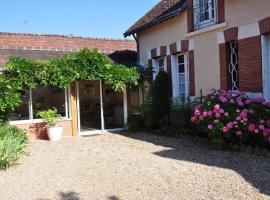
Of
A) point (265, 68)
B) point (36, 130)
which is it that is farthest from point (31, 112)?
point (265, 68)

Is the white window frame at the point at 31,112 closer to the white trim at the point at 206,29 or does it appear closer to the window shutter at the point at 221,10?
the white trim at the point at 206,29

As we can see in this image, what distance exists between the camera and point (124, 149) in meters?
9.64

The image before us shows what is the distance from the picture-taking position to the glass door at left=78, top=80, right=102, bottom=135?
13.2 metres

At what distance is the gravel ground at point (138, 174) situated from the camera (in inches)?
225

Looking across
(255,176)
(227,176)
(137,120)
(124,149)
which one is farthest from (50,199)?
(137,120)

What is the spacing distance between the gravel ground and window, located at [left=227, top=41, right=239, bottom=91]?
6.07 feet

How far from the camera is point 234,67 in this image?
1013cm

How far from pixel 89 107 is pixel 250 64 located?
6.45 meters

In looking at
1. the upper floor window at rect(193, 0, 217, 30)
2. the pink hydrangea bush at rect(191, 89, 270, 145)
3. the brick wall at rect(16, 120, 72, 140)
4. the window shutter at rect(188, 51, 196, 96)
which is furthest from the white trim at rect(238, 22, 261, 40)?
the brick wall at rect(16, 120, 72, 140)

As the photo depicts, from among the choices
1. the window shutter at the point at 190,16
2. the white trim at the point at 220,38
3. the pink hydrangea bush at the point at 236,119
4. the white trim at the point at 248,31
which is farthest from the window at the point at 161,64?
the pink hydrangea bush at the point at 236,119

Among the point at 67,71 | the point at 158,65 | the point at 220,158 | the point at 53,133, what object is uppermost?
the point at 158,65

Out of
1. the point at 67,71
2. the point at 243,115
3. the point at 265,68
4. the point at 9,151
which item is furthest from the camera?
the point at 67,71

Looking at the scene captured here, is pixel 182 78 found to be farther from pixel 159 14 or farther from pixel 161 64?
pixel 159 14

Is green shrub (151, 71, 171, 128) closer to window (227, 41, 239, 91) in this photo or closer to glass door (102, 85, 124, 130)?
glass door (102, 85, 124, 130)
